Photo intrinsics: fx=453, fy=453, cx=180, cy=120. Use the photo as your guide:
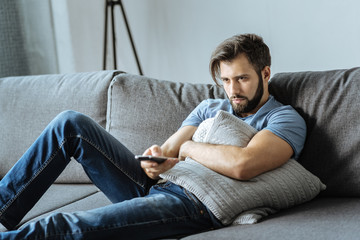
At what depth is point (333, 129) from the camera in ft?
5.47

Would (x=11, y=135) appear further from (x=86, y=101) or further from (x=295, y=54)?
(x=295, y=54)

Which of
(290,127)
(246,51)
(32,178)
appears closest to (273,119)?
(290,127)

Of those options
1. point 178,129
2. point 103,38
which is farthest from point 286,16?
point 178,129

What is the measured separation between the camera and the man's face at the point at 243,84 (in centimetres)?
177

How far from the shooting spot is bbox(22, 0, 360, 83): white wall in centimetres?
317

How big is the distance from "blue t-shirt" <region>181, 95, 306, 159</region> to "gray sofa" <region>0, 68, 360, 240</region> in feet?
0.28

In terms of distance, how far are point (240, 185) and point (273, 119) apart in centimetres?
32

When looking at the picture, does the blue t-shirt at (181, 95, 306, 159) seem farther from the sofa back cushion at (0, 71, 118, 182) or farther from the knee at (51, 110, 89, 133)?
the sofa back cushion at (0, 71, 118, 182)

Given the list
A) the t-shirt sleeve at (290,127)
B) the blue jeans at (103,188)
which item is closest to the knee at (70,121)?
the blue jeans at (103,188)

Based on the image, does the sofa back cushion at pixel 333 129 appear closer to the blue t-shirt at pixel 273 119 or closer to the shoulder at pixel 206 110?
the blue t-shirt at pixel 273 119

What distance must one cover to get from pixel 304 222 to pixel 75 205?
0.93m

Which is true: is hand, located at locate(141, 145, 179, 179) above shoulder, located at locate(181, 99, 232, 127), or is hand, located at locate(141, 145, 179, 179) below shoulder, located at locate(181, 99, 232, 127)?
below

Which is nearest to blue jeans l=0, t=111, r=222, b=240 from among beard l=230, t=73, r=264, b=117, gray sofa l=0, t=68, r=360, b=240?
gray sofa l=0, t=68, r=360, b=240

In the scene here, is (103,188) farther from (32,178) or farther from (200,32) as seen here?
(200,32)
